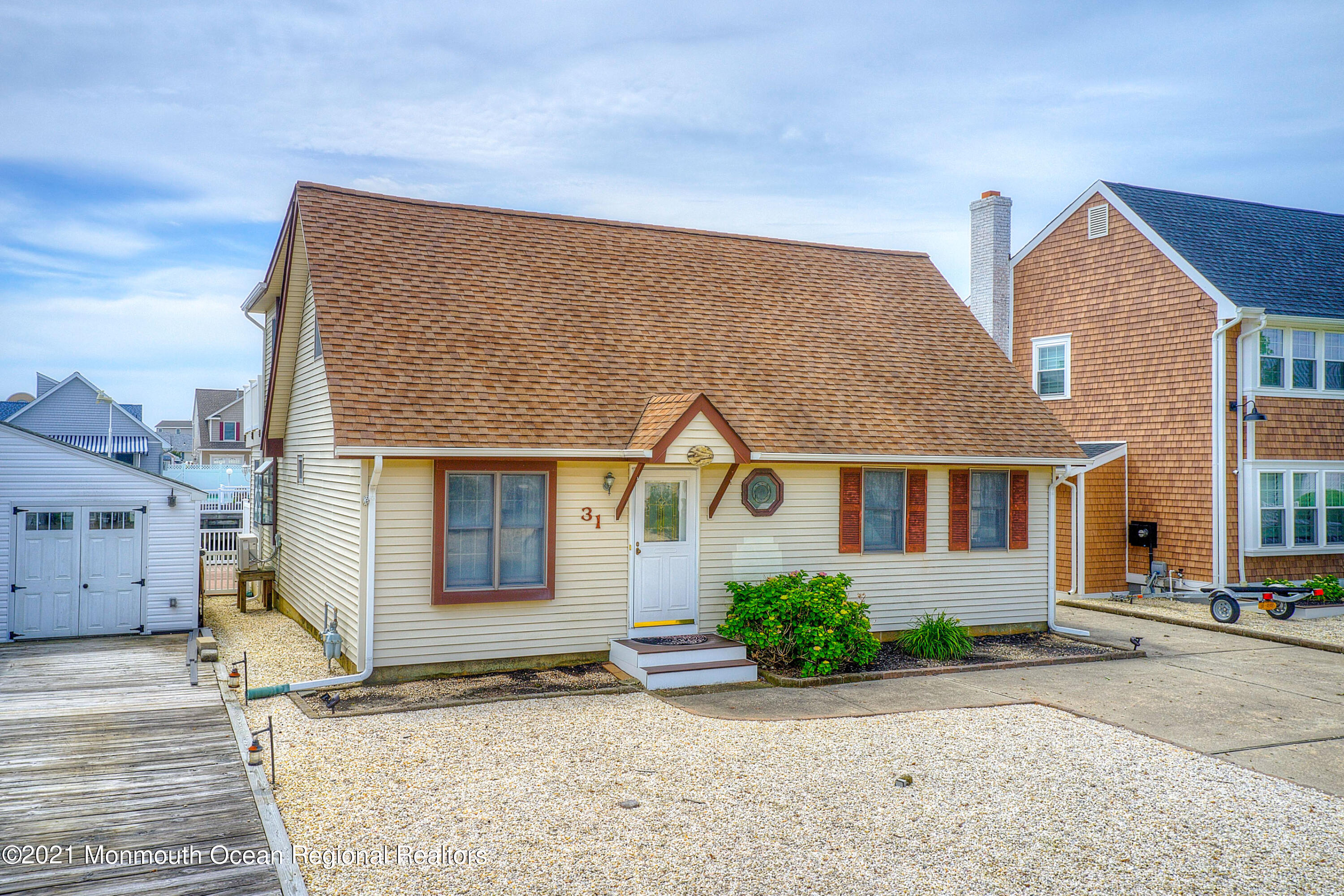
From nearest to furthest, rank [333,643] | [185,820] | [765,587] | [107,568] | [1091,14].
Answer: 1. [185,820]
2. [333,643]
3. [765,587]
4. [107,568]
5. [1091,14]

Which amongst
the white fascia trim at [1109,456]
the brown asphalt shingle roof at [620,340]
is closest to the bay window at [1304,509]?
the white fascia trim at [1109,456]

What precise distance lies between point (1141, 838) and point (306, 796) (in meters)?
6.04

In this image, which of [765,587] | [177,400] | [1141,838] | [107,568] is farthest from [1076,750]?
[177,400]

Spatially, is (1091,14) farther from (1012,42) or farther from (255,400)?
(255,400)

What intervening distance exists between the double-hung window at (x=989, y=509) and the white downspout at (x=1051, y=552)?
2.63ft

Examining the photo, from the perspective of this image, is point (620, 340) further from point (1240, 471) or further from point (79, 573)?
point (1240, 471)

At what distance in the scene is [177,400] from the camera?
60.4m

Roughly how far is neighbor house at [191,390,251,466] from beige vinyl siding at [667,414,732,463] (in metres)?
52.6

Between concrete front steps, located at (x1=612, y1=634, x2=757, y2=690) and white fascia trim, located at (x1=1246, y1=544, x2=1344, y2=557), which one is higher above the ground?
white fascia trim, located at (x1=1246, y1=544, x2=1344, y2=557)

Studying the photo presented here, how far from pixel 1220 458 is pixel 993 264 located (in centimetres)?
690

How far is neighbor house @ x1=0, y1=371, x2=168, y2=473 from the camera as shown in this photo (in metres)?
38.4

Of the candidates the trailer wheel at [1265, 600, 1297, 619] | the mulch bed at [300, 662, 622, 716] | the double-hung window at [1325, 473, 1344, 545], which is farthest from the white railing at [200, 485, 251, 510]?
the double-hung window at [1325, 473, 1344, 545]

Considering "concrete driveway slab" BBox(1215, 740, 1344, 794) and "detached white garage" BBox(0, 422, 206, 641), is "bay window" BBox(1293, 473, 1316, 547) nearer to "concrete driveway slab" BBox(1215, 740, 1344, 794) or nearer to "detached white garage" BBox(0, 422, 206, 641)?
"concrete driveway slab" BBox(1215, 740, 1344, 794)

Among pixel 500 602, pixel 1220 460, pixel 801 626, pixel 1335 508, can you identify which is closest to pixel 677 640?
pixel 801 626
